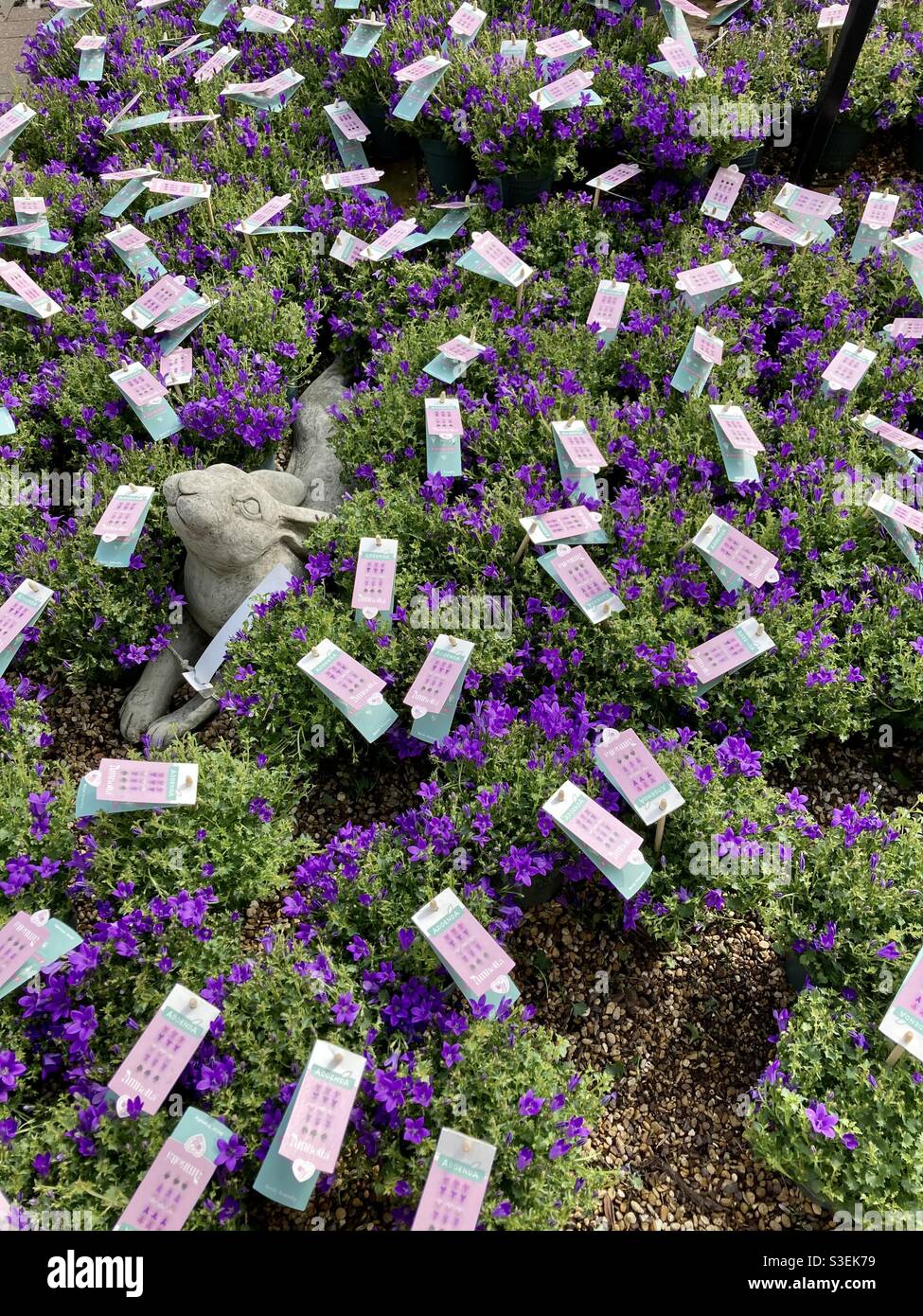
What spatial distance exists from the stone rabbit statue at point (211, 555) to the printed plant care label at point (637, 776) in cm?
175

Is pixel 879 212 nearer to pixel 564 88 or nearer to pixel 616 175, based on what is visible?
pixel 616 175

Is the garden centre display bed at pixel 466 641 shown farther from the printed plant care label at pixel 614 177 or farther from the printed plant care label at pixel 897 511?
the printed plant care label at pixel 614 177

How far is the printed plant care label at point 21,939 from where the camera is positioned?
301 centimetres

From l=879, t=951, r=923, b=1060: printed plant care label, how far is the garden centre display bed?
1 centimetres

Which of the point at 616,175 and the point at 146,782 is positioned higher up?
the point at 616,175

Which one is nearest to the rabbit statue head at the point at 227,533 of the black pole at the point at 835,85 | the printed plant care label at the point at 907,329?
the printed plant care label at the point at 907,329

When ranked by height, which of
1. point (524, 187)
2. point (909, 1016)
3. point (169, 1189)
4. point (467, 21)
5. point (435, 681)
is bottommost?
point (169, 1189)

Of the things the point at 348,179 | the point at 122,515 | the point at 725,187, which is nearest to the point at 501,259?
the point at 348,179

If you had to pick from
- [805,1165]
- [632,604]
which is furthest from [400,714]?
[805,1165]

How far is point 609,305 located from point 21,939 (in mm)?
4109

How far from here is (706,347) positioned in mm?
4621

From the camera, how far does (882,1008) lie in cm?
295

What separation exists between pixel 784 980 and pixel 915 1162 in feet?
2.93

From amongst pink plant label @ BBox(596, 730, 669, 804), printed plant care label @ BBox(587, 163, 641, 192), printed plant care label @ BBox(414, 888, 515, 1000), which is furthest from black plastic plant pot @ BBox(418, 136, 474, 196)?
printed plant care label @ BBox(414, 888, 515, 1000)
